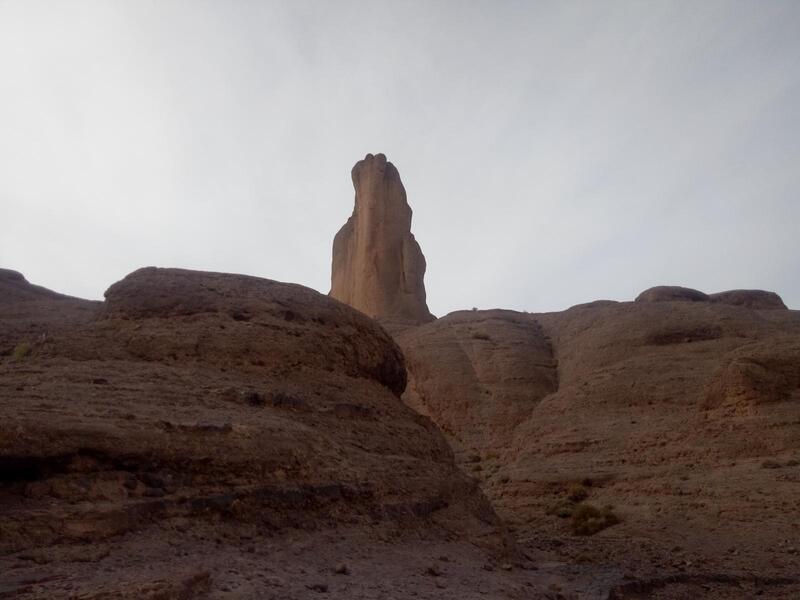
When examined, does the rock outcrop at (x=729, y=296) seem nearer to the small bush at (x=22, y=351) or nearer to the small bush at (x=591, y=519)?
the small bush at (x=591, y=519)

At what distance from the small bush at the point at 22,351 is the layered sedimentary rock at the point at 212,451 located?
5 centimetres

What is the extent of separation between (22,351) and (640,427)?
19513 mm

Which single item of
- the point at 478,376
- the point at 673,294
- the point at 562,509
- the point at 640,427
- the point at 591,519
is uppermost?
the point at 673,294

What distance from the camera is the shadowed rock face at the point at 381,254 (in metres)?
51.0

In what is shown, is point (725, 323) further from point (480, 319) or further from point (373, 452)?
point (373, 452)

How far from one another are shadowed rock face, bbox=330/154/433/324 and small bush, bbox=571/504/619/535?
29.3 metres

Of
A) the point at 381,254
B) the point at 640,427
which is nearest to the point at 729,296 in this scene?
the point at 381,254

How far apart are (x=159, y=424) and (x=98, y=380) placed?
183 centimetres

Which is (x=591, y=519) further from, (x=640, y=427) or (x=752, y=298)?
(x=752, y=298)

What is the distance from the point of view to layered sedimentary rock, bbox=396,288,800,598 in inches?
654

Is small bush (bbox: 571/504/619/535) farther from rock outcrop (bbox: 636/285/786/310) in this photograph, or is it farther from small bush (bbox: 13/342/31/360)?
rock outcrop (bbox: 636/285/786/310)

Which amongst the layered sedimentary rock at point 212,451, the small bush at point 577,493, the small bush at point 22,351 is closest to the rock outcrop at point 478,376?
the small bush at point 577,493

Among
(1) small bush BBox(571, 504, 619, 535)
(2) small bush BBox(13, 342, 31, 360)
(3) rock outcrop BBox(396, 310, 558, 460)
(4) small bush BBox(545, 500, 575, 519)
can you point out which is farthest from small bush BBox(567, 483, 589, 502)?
(2) small bush BBox(13, 342, 31, 360)

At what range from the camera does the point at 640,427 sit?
25250 mm
